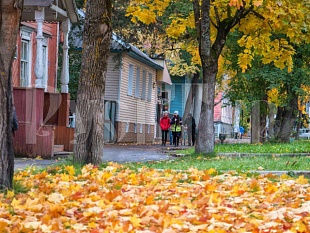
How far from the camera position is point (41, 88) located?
2080cm

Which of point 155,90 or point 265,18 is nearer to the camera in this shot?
point 265,18

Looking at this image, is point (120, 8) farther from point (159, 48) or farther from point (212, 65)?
point (212, 65)

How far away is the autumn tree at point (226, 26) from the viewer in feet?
67.4

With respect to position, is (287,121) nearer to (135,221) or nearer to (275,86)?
(275,86)

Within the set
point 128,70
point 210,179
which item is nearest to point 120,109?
point 128,70

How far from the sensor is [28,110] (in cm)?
2086

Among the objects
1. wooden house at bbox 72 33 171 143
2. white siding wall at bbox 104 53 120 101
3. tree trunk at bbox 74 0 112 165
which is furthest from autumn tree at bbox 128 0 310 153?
white siding wall at bbox 104 53 120 101

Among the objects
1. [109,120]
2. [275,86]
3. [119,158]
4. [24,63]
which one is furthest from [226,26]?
[109,120]

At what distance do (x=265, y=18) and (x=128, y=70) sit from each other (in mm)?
21110

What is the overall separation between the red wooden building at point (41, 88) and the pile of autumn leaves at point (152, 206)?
9432 mm

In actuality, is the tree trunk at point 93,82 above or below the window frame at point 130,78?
below

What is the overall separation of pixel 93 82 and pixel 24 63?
12160 mm

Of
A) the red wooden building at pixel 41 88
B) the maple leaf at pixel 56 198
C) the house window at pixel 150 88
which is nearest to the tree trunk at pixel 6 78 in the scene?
the maple leaf at pixel 56 198

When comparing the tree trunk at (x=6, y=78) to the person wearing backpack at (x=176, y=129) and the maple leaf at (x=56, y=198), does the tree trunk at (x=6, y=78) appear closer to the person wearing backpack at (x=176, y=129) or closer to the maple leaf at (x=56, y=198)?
the maple leaf at (x=56, y=198)
